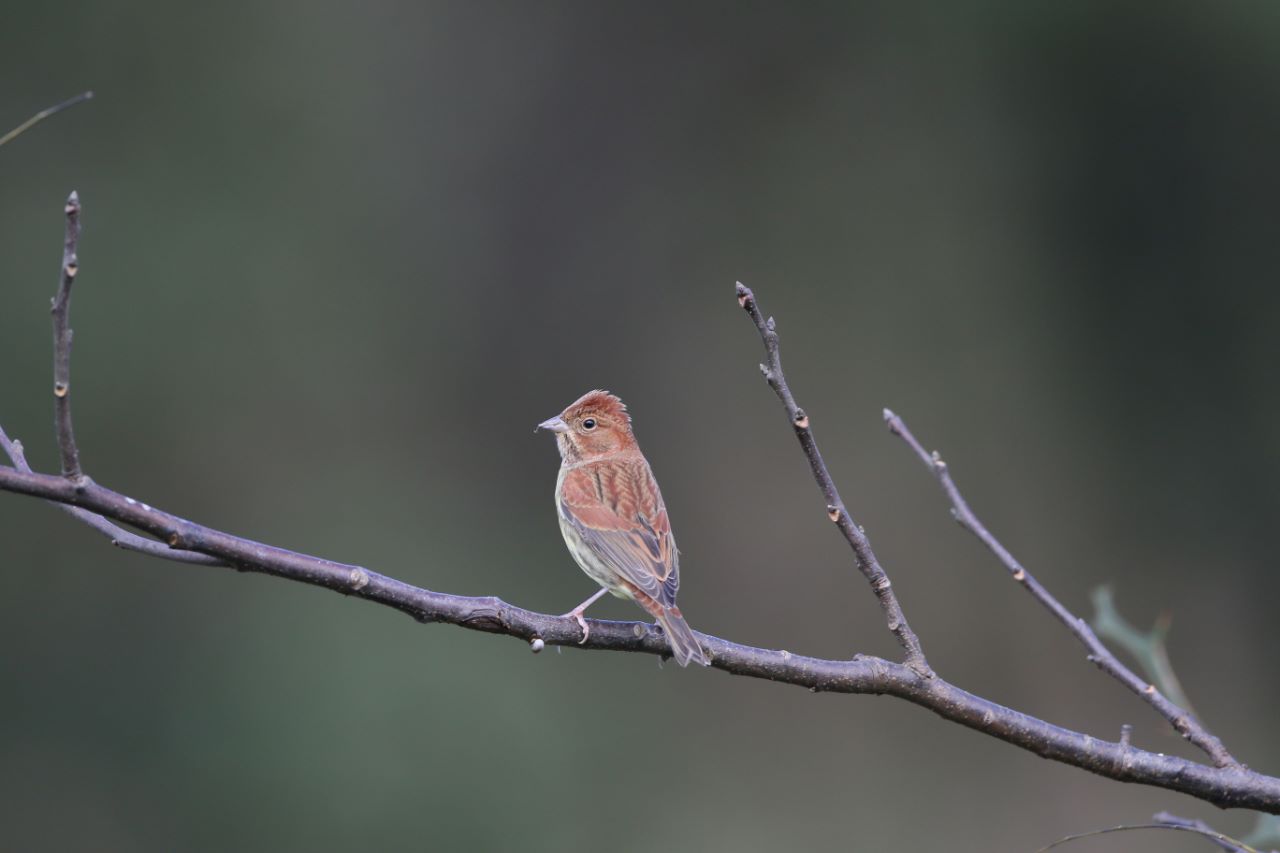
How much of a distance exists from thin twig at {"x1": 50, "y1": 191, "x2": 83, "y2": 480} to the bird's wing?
173 centimetres


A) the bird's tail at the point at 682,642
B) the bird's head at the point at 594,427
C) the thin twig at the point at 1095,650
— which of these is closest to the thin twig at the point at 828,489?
the thin twig at the point at 1095,650

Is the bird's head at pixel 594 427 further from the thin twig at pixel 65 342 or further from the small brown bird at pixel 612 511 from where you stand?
the thin twig at pixel 65 342

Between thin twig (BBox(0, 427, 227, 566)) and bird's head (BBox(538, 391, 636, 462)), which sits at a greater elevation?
bird's head (BBox(538, 391, 636, 462))

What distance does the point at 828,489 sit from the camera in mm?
2572

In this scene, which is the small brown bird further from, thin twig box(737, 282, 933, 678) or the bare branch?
thin twig box(737, 282, 933, 678)

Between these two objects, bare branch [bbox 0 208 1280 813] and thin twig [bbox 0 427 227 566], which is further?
thin twig [bbox 0 427 227 566]

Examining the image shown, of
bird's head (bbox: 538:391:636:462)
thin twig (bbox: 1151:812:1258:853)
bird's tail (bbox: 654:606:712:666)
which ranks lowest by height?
thin twig (bbox: 1151:812:1258:853)

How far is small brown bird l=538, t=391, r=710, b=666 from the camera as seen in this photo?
373 cm

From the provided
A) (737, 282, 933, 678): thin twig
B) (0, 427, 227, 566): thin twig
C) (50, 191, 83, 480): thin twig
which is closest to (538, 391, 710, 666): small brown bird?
(737, 282, 933, 678): thin twig

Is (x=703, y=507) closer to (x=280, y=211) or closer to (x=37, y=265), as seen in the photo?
(x=280, y=211)

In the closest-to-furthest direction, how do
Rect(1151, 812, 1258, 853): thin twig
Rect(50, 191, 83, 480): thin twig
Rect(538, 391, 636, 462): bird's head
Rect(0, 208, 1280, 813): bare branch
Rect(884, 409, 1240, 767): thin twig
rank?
Rect(50, 191, 83, 480): thin twig < Rect(1151, 812, 1258, 853): thin twig < Rect(0, 208, 1280, 813): bare branch < Rect(884, 409, 1240, 767): thin twig < Rect(538, 391, 636, 462): bird's head

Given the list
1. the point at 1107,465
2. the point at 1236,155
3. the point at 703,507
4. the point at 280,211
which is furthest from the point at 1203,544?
the point at 280,211

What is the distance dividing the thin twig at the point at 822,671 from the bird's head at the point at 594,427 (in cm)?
167

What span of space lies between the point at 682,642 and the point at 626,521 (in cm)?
115
